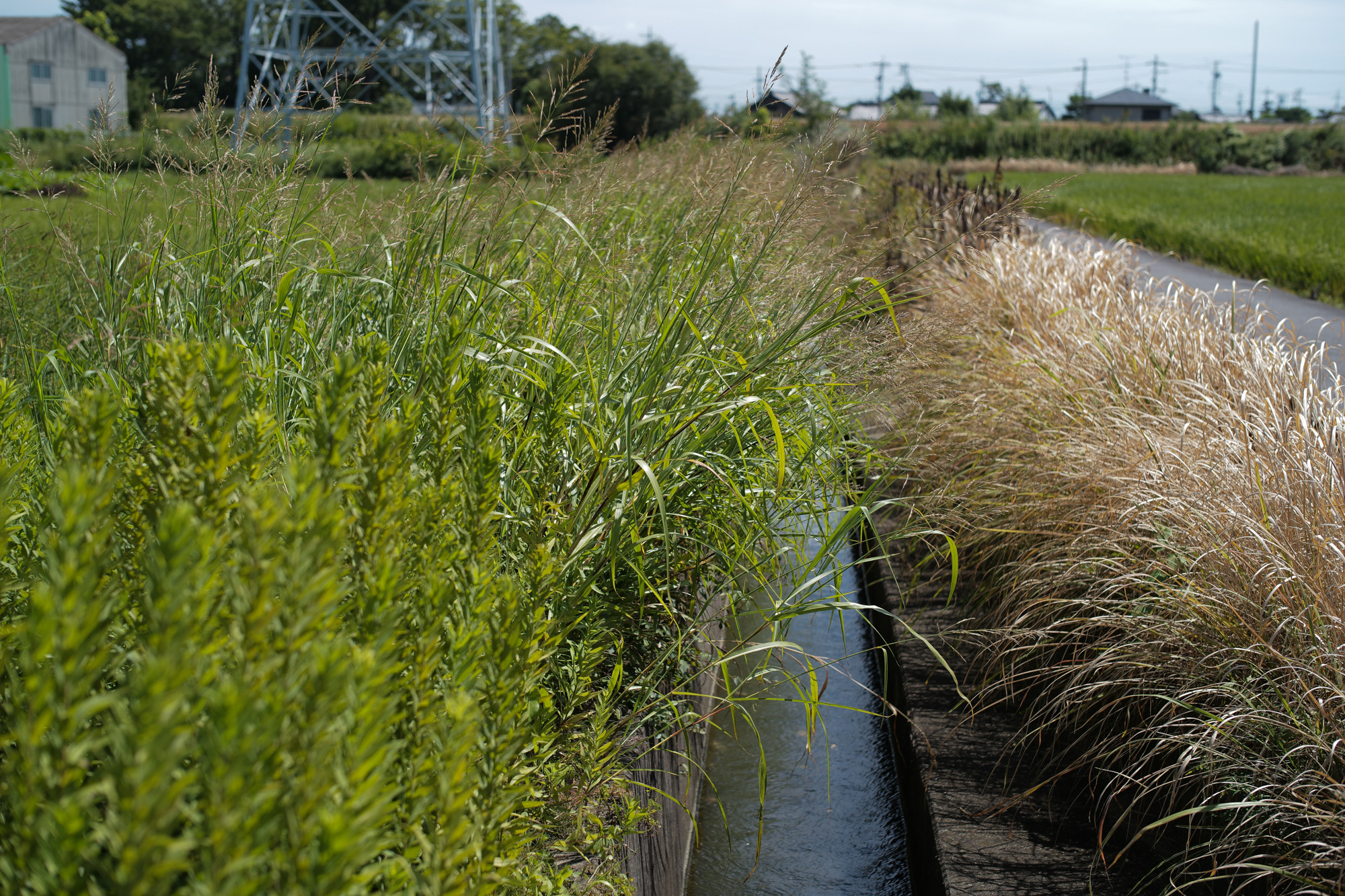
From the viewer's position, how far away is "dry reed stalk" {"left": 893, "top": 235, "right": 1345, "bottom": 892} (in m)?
1.79

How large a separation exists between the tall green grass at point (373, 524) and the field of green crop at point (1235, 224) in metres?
3.50

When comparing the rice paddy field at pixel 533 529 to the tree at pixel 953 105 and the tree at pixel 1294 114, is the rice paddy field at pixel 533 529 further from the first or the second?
the tree at pixel 1294 114

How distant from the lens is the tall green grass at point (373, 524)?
29.2 inches

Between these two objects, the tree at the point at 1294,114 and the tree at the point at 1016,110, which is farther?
the tree at the point at 1294,114

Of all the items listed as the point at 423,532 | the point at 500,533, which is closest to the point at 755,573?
the point at 500,533

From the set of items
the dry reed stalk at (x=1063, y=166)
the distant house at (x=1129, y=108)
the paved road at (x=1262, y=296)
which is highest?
the distant house at (x=1129, y=108)

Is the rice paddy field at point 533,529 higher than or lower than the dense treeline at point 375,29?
lower

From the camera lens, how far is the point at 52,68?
42875 millimetres

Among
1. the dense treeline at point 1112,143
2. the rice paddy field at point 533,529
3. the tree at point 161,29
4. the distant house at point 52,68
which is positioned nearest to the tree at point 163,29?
the tree at point 161,29

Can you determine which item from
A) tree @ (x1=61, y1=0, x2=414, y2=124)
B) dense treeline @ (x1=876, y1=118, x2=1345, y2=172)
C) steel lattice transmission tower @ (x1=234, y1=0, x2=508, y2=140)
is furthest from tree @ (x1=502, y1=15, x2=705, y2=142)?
tree @ (x1=61, y1=0, x2=414, y2=124)

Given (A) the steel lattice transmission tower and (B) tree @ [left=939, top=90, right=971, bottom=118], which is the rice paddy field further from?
(B) tree @ [left=939, top=90, right=971, bottom=118]

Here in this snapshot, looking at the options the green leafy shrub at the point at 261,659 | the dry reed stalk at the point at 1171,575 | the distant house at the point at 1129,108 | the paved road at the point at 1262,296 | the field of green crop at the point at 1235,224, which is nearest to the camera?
the green leafy shrub at the point at 261,659

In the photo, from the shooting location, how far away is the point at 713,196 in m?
2.77

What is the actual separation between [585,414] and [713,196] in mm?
985
